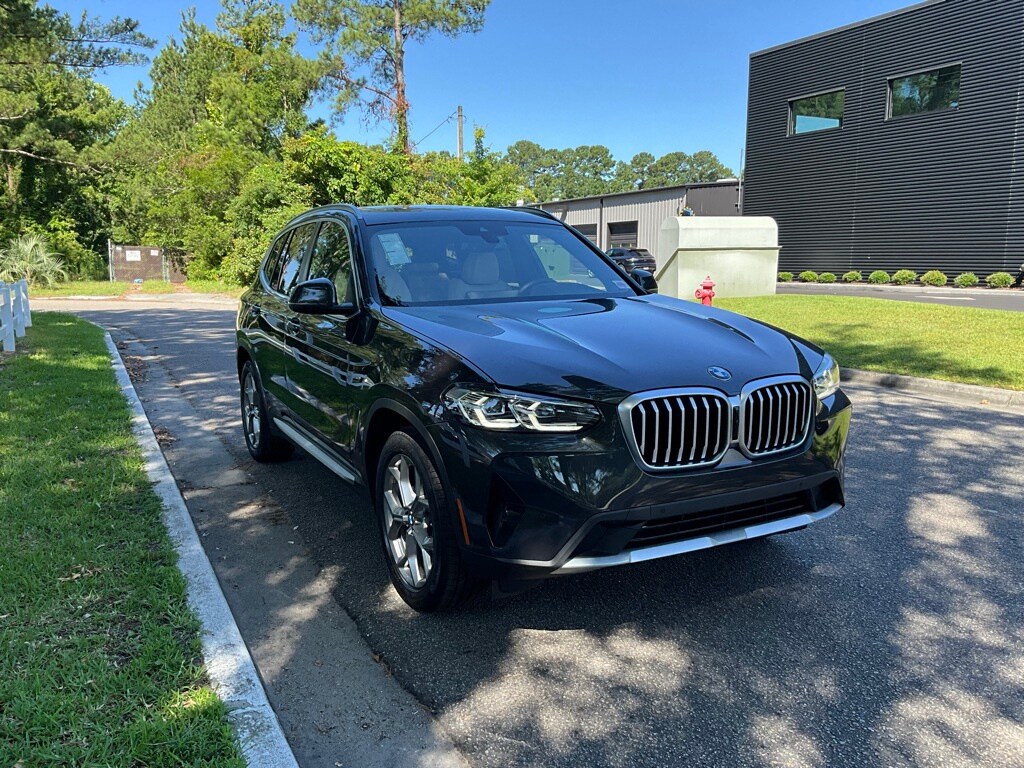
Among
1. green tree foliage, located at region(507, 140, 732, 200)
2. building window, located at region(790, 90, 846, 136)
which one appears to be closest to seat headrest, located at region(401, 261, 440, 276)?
building window, located at region(790, 90, 846, 136)

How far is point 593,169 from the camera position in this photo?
148m

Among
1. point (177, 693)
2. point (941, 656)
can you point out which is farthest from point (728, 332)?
point (177, 693)

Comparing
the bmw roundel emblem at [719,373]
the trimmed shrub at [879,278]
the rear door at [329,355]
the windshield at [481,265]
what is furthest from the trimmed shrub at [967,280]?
the bmw roundel emblem at [719,373]

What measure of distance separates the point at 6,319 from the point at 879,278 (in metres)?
26.8

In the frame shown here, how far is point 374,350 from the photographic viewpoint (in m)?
3.61

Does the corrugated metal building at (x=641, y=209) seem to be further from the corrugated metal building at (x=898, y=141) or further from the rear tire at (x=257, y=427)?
the rear tire at (x=257, y=427)

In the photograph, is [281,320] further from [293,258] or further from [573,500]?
[573,500]

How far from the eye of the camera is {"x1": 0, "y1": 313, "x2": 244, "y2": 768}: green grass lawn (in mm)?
2395

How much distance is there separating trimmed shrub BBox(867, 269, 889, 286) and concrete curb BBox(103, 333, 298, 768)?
2812 centimetres

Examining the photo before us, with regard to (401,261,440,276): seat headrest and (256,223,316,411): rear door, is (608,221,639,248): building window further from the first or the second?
(401,261,440,276): seat headrest

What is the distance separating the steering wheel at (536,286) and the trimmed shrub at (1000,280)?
2466 cm

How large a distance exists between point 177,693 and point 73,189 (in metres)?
47.1

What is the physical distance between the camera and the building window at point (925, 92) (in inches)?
1024

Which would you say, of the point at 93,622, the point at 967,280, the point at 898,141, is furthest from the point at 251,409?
the point at 898,141
